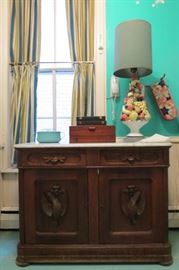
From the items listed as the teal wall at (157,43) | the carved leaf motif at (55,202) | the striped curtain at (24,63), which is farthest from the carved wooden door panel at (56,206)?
the teal wall at (157,43)

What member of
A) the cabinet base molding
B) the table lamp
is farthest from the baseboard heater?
the table lamp

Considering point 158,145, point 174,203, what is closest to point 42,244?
point 158,145

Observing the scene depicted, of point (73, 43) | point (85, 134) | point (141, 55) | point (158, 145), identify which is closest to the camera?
point (158, 145)

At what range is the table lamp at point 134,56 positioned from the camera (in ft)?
7.66

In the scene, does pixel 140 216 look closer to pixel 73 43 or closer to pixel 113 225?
pixel 113 225

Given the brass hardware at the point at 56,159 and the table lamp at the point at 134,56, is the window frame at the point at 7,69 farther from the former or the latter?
the brass hardware at the point at 56,159

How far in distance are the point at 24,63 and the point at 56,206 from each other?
148 cm

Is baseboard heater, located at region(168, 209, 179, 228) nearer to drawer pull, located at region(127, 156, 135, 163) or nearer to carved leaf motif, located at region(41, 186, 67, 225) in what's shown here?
drawer pull, located at region(127, 156, 135, 163)

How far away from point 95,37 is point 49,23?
1.72 feet

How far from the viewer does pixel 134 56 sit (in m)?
2.33

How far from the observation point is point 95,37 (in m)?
2.76

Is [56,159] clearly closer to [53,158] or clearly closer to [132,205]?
[53,158]

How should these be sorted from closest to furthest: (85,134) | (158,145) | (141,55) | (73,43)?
(158,145)
(85,134)
(141,55)
(73,43)

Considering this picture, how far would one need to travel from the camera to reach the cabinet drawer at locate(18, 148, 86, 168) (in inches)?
80.1
